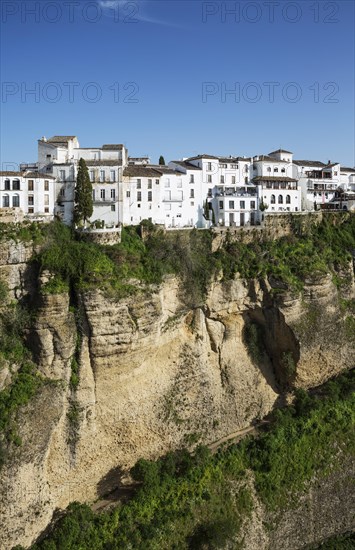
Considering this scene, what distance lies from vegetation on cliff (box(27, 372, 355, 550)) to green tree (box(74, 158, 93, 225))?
1223 centimetres

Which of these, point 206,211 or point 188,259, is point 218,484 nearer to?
point 188,259

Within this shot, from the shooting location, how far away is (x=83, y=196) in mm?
25531

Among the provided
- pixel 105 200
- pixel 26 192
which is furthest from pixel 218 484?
pixel 26 192

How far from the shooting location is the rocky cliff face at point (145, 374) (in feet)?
67.3

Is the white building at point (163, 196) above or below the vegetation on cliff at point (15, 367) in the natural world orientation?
above

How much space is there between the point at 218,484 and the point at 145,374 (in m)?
5.82

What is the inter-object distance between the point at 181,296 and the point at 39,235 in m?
7.48

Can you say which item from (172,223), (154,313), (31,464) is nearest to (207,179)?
(172,223)

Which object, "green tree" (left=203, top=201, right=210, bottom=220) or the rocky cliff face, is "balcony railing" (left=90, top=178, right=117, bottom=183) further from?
the rocky cliff face

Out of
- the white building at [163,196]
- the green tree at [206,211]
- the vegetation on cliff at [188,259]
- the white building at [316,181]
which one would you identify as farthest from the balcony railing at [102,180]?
the white building at [316,181]

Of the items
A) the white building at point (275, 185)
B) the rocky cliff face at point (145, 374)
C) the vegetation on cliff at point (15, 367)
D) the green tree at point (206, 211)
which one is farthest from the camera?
the white building at point (275, 185)

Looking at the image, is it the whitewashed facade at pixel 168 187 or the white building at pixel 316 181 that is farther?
the white building at pixel 316 181

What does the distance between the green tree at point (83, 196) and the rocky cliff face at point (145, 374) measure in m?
4.93

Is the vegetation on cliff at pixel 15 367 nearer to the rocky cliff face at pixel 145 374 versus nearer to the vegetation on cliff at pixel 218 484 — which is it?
the rocky cliff face at pixel 145 374
